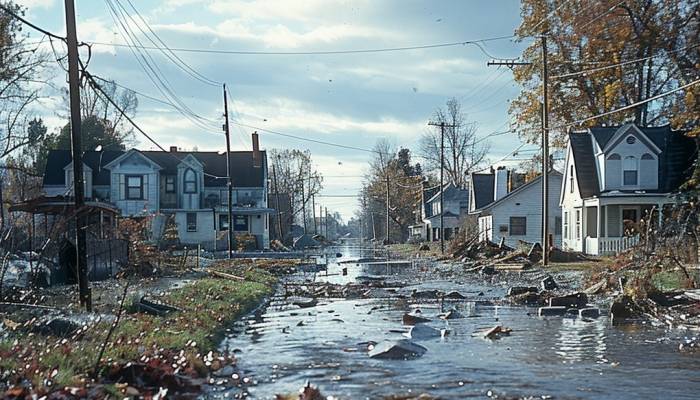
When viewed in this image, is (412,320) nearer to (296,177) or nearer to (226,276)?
(226,276)

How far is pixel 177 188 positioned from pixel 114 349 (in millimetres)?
50979

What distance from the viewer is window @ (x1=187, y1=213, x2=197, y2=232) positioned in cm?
6119

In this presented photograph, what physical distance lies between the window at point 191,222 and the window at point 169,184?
2.30 m

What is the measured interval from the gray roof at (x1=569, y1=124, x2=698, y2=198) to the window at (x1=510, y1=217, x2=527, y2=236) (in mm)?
12842

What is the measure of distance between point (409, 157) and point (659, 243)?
9841cm

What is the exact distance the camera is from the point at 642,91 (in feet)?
157

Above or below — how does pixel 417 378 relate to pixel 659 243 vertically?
below

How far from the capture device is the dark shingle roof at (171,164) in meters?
61.3

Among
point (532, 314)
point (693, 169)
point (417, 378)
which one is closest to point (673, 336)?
point (532, 314)

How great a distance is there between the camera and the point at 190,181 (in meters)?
61.3

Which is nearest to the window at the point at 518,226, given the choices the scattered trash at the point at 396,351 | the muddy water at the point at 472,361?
the muddy water at the point at 472,361

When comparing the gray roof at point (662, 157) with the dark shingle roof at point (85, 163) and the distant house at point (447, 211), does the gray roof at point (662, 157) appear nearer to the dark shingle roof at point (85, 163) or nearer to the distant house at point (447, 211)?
the dark shingle roof at point (85, 163)

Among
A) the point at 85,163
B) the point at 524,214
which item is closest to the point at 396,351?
the point at 524,214

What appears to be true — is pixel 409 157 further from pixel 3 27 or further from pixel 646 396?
pixel 646 396
